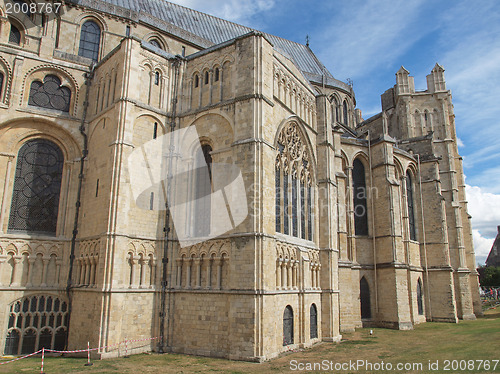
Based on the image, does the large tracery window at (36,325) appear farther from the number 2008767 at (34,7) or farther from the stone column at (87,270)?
the number 2008767 at (34,7)

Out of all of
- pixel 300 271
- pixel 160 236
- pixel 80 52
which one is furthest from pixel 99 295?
pixel 80 52

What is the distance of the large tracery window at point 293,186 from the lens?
60.4ft

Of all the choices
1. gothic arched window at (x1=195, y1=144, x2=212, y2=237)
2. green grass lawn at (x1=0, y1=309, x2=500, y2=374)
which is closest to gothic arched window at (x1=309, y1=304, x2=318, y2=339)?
green grass lawn at (x1=0, y1=309, x2=500, y2=374)

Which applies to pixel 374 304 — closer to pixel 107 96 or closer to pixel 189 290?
pixel 189 290

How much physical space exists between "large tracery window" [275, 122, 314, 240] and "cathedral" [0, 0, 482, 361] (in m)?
0.08

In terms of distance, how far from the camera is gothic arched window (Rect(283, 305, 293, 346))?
55.3 feet

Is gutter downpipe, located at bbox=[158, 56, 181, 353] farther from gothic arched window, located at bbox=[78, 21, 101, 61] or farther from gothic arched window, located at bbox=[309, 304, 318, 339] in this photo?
gothic arched window, located at bbox=[309, 304, 318, 339]

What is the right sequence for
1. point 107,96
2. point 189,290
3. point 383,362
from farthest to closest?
point 107,96, point 189,290, point 383,362

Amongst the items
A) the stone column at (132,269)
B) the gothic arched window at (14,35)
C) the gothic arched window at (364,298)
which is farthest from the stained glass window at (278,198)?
the gothic arched window at (14,35)

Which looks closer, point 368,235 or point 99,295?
point 99,295

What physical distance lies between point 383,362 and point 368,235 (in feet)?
45.0

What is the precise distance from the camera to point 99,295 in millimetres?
15062

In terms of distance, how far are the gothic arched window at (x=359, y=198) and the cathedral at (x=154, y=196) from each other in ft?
19.5

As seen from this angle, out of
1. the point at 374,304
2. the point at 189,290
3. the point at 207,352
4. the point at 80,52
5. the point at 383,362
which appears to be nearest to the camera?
the point at 383,362
